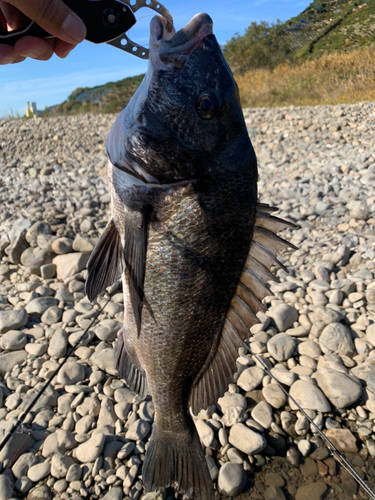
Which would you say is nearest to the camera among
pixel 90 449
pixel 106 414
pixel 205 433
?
pixel 90 449

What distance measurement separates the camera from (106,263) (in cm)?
188

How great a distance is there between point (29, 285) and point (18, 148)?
7859 mm

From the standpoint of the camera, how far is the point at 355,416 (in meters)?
3.19

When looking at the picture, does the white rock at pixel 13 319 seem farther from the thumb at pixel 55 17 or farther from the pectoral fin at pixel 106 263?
the thumb at pixel 55 17

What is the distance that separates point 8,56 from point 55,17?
0.67 meters

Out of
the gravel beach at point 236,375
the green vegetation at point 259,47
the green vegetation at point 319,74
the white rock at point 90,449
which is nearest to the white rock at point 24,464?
→ the gravel beach at point 236,375

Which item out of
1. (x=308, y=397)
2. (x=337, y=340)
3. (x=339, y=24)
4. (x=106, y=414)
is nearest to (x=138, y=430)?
(x=106, y=414)

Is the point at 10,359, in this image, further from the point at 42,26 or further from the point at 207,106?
the point at 207,106

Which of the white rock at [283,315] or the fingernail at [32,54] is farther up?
the fingernail at [32,54]

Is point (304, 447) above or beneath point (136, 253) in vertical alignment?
beneath

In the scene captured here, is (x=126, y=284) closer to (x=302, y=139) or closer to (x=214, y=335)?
(x=214, y=335)

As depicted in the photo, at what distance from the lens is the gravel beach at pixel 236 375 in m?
2.75

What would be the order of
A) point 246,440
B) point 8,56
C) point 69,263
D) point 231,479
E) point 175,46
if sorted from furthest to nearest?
point 69,263, point 246,440, point 231,479, point 8,56, point 175,46

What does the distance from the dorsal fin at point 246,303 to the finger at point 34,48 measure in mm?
1720
